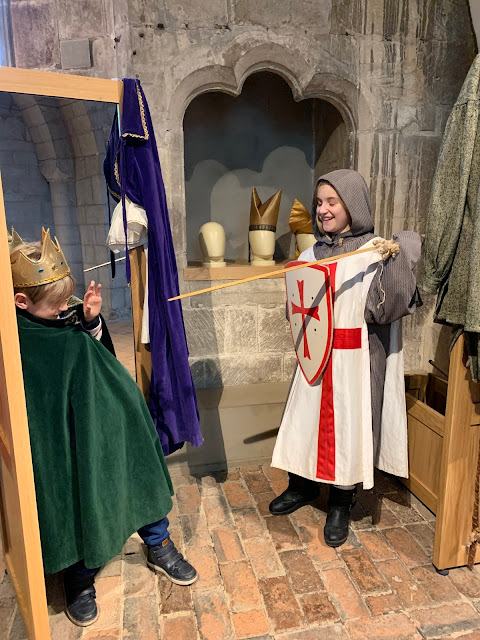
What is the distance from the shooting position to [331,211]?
231 centimetres

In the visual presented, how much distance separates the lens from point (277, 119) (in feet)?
12.9

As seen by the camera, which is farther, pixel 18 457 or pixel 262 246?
pixel 262 246

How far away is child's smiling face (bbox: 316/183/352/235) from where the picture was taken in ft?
7.53

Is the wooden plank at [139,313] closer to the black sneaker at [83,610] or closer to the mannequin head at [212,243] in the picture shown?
the black sneaker at [83,610]

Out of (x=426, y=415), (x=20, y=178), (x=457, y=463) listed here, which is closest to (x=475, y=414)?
(x=457, y=463)

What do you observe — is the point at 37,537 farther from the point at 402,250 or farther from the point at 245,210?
the point at 245,210

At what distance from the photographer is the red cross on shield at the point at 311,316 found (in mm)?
2318

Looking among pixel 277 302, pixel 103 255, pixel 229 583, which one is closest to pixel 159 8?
pixel 103 255

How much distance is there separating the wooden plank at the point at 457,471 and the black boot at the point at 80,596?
1467mm

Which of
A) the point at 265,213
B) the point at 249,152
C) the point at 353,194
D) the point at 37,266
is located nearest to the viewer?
the point at 37,266

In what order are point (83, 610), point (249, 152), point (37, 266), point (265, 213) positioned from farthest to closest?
point (249, 152) → point (265, 213) → point (83, 610) → point (37, 266)

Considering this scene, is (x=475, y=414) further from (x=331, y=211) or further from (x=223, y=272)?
(x=223, y=272)

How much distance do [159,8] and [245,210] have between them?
1477 millimetres

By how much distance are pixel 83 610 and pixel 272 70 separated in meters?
3.01
